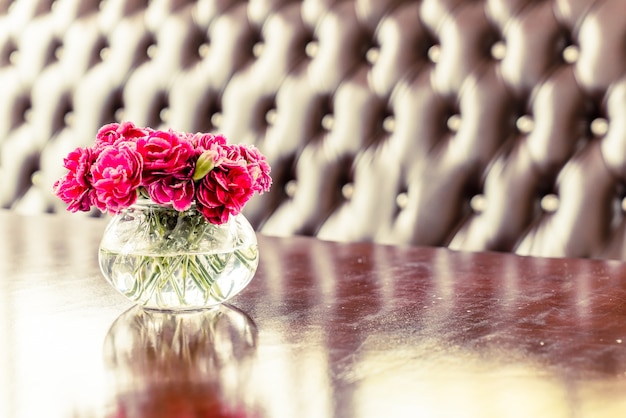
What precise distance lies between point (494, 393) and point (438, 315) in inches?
9.2

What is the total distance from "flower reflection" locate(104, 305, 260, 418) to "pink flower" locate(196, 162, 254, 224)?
0.37 ft

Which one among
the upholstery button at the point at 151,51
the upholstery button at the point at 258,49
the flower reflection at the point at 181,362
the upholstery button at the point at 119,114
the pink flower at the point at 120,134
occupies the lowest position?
the flower reflection at the point at 181,362

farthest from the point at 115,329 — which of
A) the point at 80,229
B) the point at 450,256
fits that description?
the point at 80,229

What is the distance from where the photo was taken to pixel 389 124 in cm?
160

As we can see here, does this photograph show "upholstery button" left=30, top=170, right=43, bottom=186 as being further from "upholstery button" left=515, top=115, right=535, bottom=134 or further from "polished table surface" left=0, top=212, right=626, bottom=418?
"upholstery button" left=515, top=115, right=535, bottom=134

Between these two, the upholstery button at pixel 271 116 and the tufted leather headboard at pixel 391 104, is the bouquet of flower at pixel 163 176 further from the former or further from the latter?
the upholstery button at pixel 271 116

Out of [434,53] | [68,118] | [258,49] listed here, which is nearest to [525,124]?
[434,53]

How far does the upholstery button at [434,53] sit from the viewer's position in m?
1.56

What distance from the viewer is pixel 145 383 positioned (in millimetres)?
646

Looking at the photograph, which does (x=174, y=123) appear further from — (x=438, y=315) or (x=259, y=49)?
(x=438, y=315)

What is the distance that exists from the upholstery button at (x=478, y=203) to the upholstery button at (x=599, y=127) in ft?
0.74

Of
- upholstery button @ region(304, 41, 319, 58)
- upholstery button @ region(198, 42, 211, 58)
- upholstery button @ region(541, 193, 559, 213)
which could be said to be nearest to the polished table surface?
upholstery button @ region(541, 193, 559, 213)

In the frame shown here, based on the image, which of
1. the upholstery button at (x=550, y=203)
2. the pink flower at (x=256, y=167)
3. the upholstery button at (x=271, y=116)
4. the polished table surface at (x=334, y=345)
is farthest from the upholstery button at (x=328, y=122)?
the pink flower at (x=256, y=167)

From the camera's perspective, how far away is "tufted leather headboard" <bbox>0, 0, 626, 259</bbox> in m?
1.42
